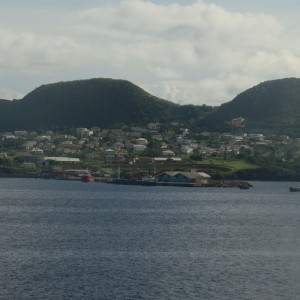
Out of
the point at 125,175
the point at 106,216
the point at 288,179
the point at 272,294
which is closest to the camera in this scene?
the point at 272,294

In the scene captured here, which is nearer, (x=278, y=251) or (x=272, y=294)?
(x=272, y=294)

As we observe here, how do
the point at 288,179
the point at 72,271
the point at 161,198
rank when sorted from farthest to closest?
1. the point at 288,179
2. the point at 161,198
3. the point at 72,271

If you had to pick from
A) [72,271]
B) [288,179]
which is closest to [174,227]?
[72,271]

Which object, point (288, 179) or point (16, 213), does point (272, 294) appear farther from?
point (288, 179)

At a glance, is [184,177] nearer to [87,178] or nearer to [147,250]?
[87,178]

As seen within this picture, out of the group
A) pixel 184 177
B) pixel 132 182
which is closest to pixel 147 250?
pixel 184 177

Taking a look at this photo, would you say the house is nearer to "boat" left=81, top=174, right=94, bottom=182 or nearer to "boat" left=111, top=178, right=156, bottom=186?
"boat" left=111, top=178, right=156, bottom=186

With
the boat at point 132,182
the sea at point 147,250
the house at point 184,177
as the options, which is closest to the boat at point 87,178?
the boat at point 132,182
